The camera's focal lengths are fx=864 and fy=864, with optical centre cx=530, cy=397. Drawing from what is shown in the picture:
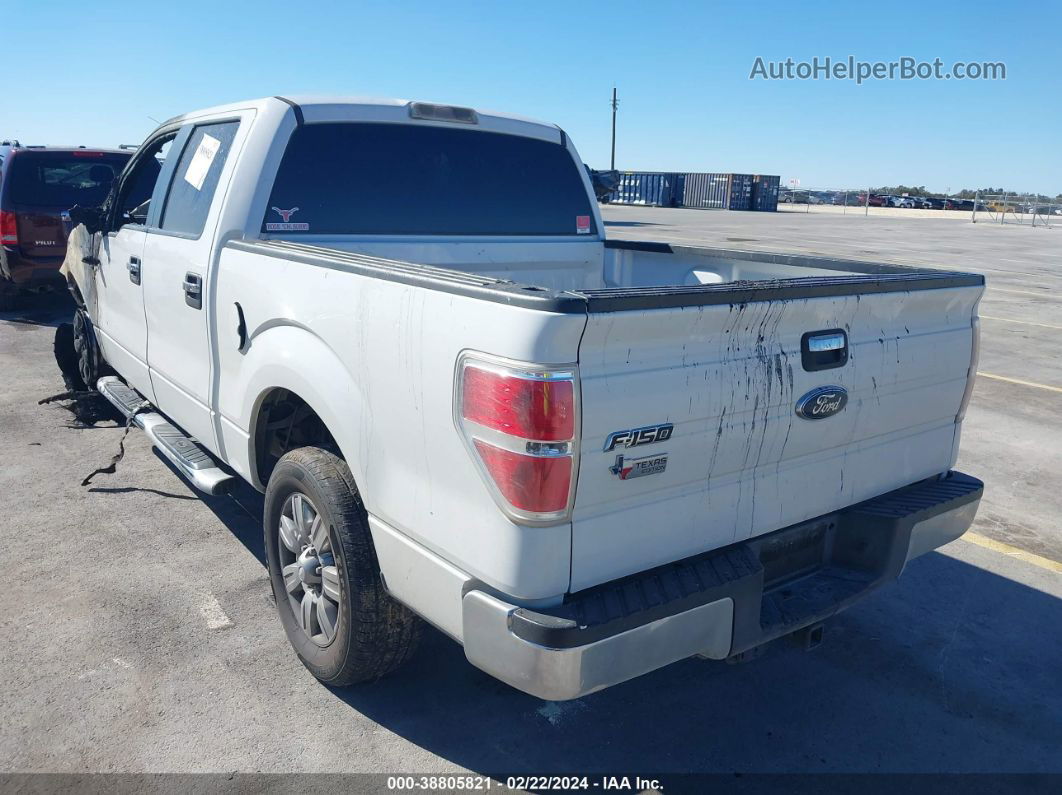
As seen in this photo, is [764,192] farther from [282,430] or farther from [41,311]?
[282,430]

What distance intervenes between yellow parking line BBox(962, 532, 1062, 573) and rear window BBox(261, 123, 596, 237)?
2.78 m

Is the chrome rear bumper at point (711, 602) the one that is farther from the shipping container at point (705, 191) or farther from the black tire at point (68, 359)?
the shipping container at point (705, 191)

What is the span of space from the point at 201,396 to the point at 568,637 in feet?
8.29

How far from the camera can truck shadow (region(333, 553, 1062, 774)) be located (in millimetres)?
2998

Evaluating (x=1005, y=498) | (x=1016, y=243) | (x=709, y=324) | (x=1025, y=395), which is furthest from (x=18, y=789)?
(x=1016, y=243)

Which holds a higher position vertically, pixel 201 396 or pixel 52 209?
pixel 52 209

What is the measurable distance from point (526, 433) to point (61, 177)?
976 centimetres

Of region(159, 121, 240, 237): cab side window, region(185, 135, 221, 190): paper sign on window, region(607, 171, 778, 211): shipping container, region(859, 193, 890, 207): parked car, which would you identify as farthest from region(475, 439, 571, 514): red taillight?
region(859, 193, 890, 207): parked car

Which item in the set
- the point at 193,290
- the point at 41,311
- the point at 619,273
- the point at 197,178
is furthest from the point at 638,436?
the point at 41,311

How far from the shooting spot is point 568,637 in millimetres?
2246

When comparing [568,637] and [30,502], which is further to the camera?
[30,502]

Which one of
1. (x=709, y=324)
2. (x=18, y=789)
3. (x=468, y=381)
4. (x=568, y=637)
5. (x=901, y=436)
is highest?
(x=709, y=324)

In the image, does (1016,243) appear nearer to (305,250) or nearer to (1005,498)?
(1005,498)

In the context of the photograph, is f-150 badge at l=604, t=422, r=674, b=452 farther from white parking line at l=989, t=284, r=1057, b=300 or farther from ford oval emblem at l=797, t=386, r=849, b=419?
white parking line at l=989, t=284, r=1057, b=300
